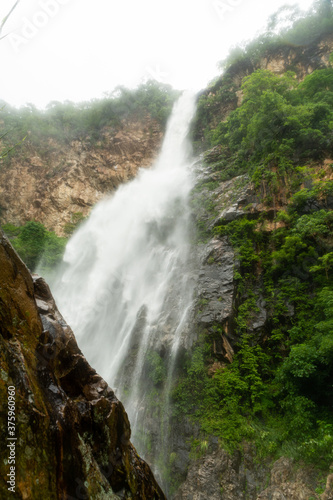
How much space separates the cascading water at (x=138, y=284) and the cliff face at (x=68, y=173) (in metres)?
1.63

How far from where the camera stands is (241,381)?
866 centimetres

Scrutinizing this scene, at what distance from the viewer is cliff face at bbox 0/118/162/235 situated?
2353 cm

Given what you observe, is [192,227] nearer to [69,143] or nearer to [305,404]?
[305,404]

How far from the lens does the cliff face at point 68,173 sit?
23531mm

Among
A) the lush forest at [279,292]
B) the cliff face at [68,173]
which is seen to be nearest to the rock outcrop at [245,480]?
the lush forest at [279,292]

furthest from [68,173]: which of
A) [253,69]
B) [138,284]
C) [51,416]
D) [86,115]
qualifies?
[51,416]

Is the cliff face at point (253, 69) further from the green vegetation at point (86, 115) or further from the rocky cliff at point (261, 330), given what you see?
the green vegetation at point (86, 115)

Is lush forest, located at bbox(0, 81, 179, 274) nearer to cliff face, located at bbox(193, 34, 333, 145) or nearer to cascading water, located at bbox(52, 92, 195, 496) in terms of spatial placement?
cascading water, located at bbox(52, 92, 195, 496)

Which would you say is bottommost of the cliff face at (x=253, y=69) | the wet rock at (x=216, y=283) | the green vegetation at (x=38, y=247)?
the wet rock at (x=216, y=283)

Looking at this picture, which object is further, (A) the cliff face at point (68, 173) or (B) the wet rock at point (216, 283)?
(A) the cliff face at point (68, 173)

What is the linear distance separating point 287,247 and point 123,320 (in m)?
8.60

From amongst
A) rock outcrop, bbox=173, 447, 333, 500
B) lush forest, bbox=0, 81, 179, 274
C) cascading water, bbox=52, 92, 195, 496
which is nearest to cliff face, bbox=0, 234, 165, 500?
rock outcrop, bbox=173, 447, 333, 500

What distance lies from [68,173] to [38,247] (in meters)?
8.87

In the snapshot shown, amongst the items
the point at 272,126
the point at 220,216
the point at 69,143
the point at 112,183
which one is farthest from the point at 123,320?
the point at 69,143
